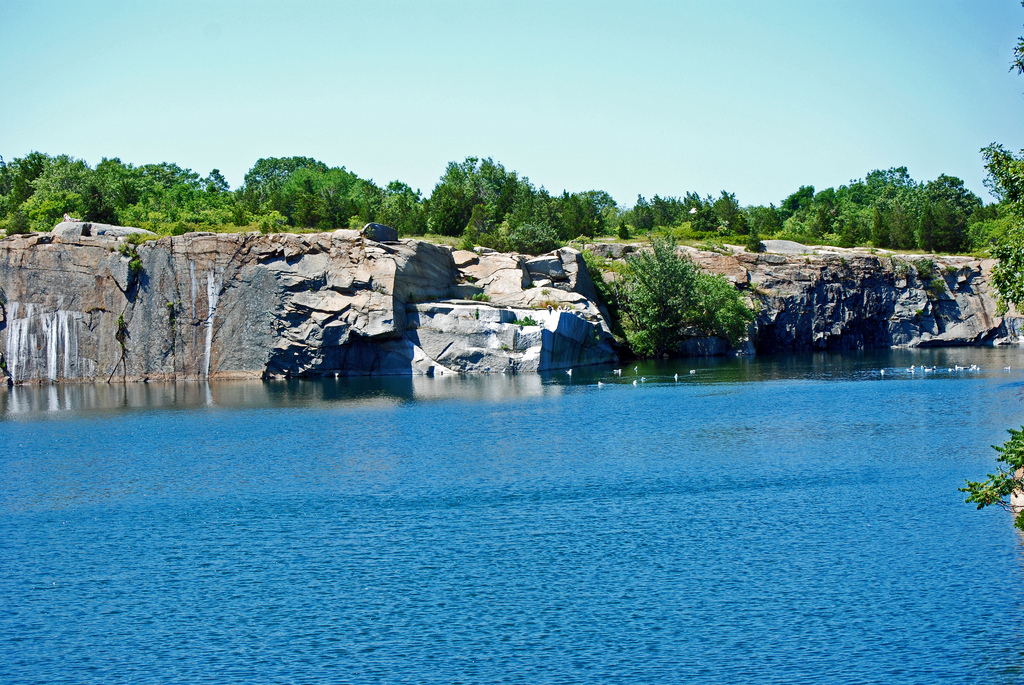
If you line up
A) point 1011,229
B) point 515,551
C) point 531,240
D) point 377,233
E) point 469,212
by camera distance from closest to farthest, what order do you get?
point 1011,229, point 515,551, point 377,233, point 531,240, point 469,212

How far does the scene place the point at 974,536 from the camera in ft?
77.7

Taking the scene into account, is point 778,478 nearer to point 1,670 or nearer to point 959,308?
point 1,670

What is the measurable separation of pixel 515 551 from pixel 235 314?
53.9 m

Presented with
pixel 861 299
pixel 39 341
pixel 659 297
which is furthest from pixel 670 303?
pixel 39 341

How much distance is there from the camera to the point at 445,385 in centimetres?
6353

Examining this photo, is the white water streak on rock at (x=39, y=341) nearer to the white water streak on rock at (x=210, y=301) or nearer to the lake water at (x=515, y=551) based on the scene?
the white water streak on rock at (x=210, y=301)

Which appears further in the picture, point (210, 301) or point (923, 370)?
point (210, 301)

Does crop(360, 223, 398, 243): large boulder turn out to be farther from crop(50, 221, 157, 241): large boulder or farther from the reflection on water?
crop(50, 221, 157, 241): large boulder

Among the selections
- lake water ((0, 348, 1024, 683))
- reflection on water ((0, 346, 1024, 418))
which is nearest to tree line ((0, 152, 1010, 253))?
reflection on water ((0, 346, 1024, 418))

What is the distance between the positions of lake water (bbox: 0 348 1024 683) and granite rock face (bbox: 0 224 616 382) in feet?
80.8

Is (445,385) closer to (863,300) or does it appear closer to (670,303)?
(670,303)

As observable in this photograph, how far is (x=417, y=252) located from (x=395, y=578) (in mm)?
53420

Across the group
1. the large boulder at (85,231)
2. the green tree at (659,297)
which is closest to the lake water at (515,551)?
the large boulder at (85,231)

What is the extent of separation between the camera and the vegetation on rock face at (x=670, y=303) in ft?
272
